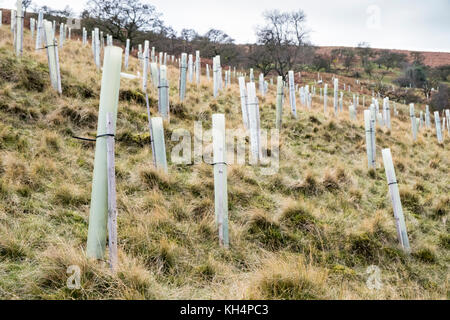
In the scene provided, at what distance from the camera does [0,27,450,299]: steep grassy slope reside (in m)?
2.88

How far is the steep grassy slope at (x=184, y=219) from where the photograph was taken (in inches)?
113

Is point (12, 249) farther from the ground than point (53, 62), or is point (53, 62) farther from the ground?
point (53, 62)

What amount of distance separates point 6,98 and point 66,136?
1845 millimetres

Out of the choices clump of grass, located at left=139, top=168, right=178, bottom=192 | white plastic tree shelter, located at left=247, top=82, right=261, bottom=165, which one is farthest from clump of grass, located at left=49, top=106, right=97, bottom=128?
white plastic tree shelter, located at left=247, top=82, right=261, bottom=165

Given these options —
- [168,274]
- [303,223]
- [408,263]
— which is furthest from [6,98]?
[408,263]

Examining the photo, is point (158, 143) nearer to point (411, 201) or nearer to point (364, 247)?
point (364, 247)

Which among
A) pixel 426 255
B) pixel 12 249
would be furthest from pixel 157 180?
pixel 426 255

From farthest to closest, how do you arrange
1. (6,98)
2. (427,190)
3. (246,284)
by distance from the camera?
(427,190)
(6,98)
(246,284)

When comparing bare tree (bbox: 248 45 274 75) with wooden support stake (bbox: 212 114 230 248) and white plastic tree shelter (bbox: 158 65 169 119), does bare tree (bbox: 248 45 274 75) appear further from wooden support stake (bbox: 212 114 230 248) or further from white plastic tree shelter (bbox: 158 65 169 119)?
wooden support stake (bbox: 212 114 230 248)

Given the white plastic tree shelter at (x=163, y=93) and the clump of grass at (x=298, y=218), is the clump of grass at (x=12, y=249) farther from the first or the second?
the white plastic tree shelter at (x=163, y=93)

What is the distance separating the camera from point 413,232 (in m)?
5.50

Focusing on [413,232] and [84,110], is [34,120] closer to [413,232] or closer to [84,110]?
[84,110]

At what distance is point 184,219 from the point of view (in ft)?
15.0

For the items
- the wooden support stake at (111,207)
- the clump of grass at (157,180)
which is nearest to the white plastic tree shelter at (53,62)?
the clump of grass at (157,180)
